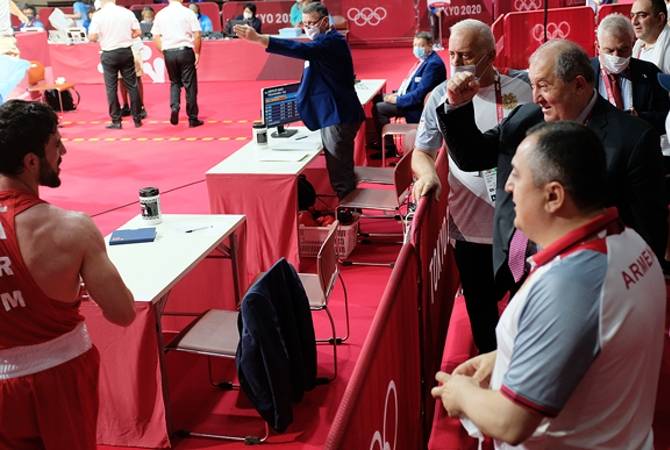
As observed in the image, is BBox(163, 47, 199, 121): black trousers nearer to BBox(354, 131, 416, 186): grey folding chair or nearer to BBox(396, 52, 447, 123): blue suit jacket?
BBox(396, 52, 447, 123): blue suit jacket

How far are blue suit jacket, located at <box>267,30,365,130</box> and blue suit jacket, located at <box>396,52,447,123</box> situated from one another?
1471mm

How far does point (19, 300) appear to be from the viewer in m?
2.51

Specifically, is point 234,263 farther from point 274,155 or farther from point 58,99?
point 58,99

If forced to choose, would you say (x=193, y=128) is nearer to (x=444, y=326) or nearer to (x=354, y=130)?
(x=354, y=130)

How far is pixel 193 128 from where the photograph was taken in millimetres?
10883

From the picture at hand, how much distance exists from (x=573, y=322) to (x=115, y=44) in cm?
991

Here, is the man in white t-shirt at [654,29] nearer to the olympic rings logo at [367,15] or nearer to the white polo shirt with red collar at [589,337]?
the white polo shirt with red collar at [589,337]

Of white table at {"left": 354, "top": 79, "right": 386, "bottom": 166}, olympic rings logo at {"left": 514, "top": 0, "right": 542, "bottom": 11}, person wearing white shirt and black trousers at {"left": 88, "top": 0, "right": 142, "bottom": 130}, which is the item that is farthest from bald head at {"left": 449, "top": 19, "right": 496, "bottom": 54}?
olympic rings logo at {"left": 514, "top": 0, "right": 542, "bottom": 11}

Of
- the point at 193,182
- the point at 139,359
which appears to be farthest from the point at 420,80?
the point at 139,359

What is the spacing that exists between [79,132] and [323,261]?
25.8 ft

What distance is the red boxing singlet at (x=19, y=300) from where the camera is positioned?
97.0 inches

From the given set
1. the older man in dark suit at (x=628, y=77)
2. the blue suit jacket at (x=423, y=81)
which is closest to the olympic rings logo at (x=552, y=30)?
the blue suit jacket at (x=423, y=81)

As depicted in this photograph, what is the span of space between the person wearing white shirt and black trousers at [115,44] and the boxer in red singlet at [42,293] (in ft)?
27.5

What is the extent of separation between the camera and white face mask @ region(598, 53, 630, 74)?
466cm
